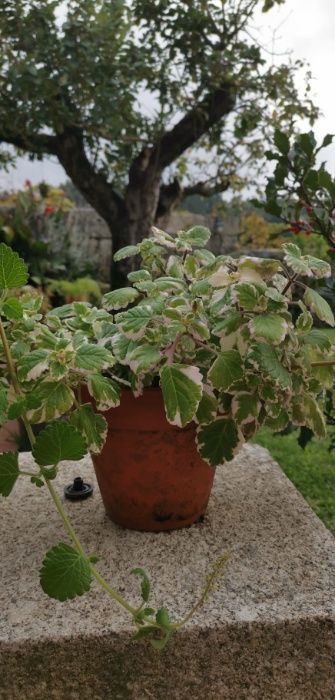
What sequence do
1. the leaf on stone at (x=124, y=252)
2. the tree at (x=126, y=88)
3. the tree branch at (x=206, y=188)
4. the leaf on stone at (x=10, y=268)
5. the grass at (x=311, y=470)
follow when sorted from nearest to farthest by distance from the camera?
the leaf on stone at (x=10, y=268)
the leaf on stone at (x=124, y=252)
the grass at (x=311, y=470)
the tree at (x=126, y=88)
the tree branch at (x=206, y=188)

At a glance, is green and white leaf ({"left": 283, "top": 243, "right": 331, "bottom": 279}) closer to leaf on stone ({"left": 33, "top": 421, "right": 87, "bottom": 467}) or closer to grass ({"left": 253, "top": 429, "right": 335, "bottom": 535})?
leaf on stone ({"left": 33, "top": 421, "right": 87, "bottom": 467})


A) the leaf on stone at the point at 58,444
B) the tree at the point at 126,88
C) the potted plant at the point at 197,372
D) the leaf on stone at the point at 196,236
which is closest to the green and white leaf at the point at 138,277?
the potted plant at the point at 197,372

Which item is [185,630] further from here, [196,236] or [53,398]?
[196,236]

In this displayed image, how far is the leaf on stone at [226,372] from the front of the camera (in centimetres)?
107

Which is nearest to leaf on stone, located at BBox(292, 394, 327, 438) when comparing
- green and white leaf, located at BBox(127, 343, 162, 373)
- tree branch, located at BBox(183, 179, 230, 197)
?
green and white leaf, located at BBox(127, 343, 162, 373)

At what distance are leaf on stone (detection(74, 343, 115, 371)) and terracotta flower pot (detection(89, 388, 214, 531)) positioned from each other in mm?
159

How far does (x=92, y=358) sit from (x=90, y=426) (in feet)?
0.42

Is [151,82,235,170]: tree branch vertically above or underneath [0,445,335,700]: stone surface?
above

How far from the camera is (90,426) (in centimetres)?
109

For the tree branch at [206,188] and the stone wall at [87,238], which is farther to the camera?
the stone wall at [87,238]

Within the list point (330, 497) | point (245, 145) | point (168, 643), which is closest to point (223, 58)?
point (245, 145)

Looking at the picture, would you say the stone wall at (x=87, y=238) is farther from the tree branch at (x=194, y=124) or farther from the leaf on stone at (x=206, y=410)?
the leaf on stone at (x=206, y=410)

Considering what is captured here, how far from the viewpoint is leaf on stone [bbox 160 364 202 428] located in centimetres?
99

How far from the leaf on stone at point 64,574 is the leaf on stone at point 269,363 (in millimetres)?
421
